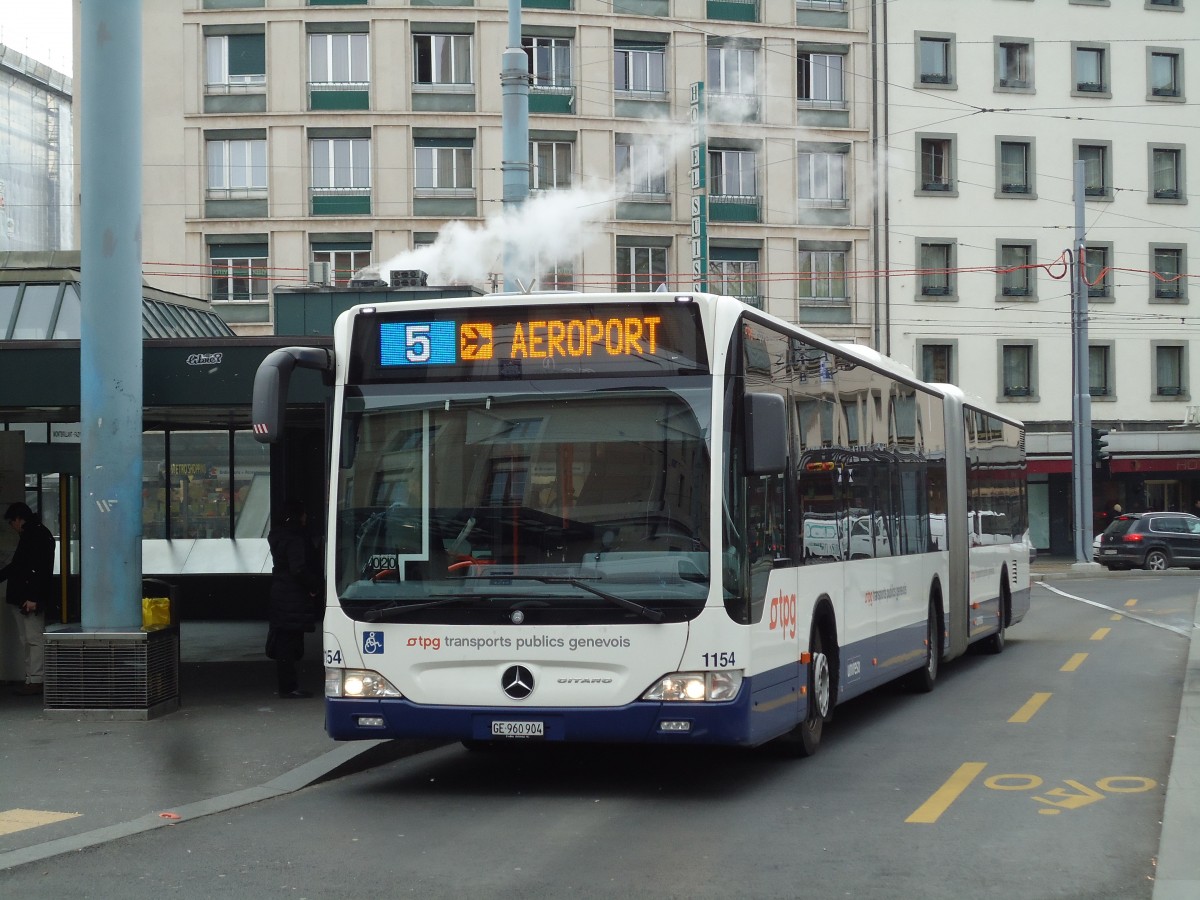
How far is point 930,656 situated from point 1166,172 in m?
41.8

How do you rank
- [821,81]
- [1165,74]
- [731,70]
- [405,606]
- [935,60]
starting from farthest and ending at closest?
[1165,74], [935,60], [821,81], [731,70], [405,606]

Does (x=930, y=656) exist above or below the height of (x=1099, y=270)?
below

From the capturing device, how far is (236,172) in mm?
45312

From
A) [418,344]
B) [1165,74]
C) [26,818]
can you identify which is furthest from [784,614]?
[1165,74]

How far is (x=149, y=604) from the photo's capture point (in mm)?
13320

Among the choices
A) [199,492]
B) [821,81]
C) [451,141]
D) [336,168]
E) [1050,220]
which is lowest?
[199,492]

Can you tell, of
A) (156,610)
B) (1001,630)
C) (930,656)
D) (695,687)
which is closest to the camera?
(695,687)

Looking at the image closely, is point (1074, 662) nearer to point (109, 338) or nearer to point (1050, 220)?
point (109, 338)

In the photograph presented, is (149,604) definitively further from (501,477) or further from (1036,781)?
(1036,781)

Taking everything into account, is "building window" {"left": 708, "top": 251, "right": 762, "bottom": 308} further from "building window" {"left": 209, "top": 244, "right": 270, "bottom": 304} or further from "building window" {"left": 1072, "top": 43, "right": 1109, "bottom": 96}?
"building window" {"left": 1072, "top": 43, "right": 1109, "bottom": 96}

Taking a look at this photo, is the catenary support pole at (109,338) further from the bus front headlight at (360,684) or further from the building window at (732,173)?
the building window at (732,173)

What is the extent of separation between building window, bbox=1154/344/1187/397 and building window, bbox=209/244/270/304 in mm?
27104

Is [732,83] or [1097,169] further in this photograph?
[1097,169]

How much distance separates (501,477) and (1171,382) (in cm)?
4684
